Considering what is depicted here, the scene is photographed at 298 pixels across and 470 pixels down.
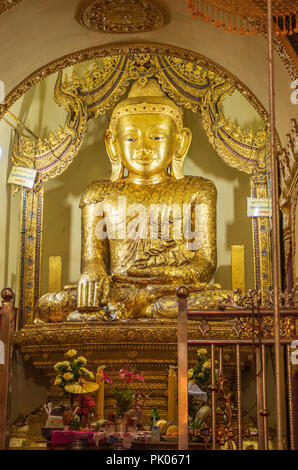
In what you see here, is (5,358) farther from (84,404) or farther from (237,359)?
(84,404)

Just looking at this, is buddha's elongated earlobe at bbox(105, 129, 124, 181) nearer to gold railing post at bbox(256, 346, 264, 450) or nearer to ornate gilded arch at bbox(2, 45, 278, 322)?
ornate gilded arch at bbox(2, 45, 278, 322)

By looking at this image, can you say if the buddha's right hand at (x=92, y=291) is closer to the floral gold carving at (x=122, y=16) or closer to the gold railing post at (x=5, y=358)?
the floral gold carving at (x=122, y=16)

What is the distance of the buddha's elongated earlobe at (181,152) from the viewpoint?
7809 millimetres

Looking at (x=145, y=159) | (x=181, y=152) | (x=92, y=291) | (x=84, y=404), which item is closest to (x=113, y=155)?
(x=145, y=159)

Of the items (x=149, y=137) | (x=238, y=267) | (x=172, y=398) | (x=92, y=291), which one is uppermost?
(x=149, y=137)

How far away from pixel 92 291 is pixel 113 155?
67.5 inches

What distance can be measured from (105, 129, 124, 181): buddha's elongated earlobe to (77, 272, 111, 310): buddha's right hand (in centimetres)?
136

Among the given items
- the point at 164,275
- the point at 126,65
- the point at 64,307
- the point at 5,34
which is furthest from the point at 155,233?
the point at 5,34

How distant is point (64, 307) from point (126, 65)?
8.42 ft

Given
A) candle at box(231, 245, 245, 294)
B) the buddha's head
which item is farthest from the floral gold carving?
candle at box(231, 245, 245, 294)

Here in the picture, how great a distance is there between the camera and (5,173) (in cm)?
725

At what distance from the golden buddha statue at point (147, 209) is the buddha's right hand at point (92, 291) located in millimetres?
94

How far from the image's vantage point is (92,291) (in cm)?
680
